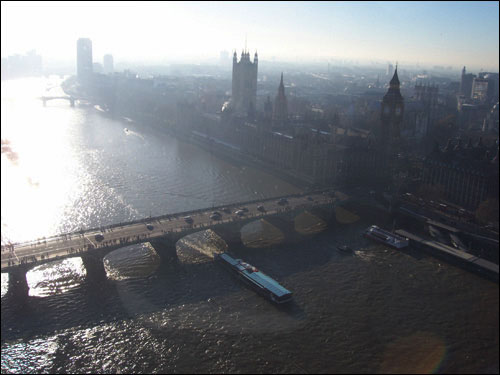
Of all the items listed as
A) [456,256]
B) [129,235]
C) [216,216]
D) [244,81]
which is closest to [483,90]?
[244,81]

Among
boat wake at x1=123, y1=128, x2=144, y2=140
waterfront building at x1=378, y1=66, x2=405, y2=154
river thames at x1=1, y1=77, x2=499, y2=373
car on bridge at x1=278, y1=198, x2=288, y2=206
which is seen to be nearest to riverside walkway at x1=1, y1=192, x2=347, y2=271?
car on bridge at x1=278, y1=198, x2=288, y2=206

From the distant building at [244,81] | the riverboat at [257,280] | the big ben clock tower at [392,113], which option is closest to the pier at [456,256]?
the riverboat at [257,280]

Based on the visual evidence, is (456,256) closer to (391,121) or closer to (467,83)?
(391,121)

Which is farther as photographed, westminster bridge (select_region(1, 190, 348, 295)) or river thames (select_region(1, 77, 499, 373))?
westminster bridge (select_region(1, 190, 348, 295))

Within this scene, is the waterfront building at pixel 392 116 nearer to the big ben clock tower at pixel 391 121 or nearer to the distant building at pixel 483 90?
the big ben clock tower at pixel 391 121

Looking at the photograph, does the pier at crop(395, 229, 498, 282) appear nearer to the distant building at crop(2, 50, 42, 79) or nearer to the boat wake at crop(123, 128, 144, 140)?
the distant building at crop(2, 50, 42, 79)

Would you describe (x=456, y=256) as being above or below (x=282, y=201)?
below
